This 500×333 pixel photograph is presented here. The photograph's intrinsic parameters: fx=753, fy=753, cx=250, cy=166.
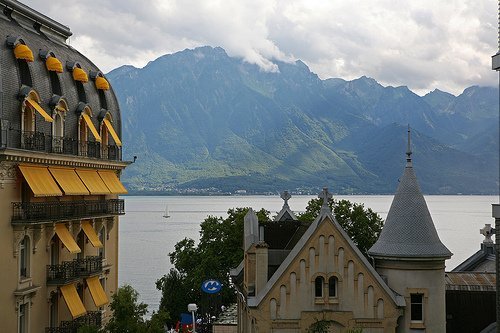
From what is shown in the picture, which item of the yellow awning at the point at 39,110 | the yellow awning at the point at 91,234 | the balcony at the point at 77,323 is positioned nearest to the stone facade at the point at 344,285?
the balcony at the point at 77,323

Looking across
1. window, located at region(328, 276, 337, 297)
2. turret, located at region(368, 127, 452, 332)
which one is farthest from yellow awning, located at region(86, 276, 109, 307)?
turret, located at region(368, 127, 452, 332)

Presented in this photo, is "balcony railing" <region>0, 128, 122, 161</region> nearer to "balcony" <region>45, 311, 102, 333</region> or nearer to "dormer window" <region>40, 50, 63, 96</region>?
"dormer window" <region>40, 50, 63, 96</region>

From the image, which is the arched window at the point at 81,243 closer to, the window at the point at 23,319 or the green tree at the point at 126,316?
the window at the point at 23,319

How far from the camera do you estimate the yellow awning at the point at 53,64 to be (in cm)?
3925

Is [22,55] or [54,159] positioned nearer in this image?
[22,55]

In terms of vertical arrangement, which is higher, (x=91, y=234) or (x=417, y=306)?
(x=91, y=234)

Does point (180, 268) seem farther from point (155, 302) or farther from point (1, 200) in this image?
point (1, 200)

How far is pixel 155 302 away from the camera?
99750 mm

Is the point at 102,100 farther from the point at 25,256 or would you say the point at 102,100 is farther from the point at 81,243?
the point at 25,256

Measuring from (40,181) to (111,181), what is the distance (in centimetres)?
1021

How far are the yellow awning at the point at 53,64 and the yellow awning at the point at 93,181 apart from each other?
18.7ft

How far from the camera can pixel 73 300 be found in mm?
39750

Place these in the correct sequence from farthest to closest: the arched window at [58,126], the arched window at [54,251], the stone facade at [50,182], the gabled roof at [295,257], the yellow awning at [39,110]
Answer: the arched window at [54,251]
the arched window at [58,126]
the yellow awning at [39,110]
the stone facade at [50,182]
the gabled roof at [295,257]

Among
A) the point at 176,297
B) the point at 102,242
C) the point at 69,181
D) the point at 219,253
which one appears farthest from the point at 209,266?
the point at 69,181
